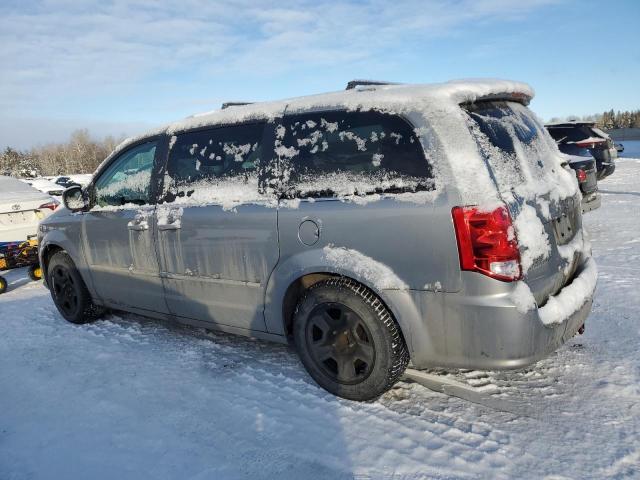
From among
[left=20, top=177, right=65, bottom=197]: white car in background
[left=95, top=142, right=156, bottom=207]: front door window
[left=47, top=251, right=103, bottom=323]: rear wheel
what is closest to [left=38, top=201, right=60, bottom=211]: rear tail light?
[left=47, top=251, right=103, bottom=323]: rear wheel

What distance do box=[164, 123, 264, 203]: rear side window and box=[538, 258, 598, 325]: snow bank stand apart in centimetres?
192

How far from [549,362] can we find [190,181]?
2898 mm

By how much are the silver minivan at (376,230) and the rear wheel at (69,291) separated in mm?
1305

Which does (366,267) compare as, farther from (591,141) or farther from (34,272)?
(591,141)

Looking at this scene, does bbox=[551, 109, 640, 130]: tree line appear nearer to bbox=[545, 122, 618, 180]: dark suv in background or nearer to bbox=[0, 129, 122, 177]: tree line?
bbox=[545, 122, 618, 180]: dark suv in background

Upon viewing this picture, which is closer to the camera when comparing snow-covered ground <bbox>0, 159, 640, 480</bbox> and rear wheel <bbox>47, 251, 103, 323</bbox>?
snow-covered ground <bbox>0, 159, 640, 480</bbox>

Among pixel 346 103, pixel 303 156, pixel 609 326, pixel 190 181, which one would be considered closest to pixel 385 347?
pixel 303 156

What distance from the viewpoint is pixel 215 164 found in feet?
11.6

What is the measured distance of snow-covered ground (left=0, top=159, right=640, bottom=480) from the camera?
2.39 meters

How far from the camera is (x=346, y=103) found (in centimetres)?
299

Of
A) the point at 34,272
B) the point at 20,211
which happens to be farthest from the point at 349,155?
the point at 20,211

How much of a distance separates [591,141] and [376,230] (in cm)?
969

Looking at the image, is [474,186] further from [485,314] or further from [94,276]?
[94,276]

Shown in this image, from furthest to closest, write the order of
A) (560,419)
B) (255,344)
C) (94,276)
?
(94,276) → (255,344) → (560,419)
